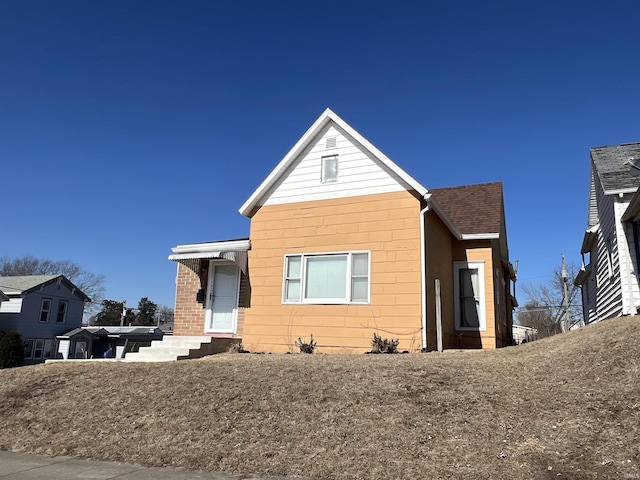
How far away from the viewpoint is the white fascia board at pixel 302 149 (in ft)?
39.8

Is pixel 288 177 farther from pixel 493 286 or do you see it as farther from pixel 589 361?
pixel 589 361

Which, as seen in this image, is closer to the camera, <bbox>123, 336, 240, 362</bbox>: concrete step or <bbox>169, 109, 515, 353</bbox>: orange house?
<bbox>169, 109, 515, 353</bbox>: orange house

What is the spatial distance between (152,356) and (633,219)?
493 inches

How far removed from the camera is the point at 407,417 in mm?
6309

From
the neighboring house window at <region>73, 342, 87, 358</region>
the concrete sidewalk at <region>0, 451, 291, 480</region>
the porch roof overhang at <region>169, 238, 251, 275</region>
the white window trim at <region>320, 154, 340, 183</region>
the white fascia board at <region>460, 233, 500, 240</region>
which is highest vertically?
the white window trim at <region>320, 154, 340, 183</region>

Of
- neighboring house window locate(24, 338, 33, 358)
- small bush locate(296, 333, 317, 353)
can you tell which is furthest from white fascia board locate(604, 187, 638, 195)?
neighboring house window locate(24, 338, 33, 358)

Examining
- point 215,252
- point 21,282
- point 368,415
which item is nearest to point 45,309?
point 21,282

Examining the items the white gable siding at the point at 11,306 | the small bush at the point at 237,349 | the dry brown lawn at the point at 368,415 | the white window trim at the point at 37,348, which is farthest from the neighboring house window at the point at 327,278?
the white window trim at the point at 37,348

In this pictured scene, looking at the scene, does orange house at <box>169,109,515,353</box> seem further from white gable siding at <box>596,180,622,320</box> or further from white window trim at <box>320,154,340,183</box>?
white gable siding at <box>596,180,622,320</box>

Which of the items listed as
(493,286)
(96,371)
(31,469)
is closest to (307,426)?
(31,469)

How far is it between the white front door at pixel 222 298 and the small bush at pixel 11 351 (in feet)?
68.7

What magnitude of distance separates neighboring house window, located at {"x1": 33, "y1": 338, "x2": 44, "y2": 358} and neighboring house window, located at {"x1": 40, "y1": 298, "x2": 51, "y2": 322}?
1488 millimetres

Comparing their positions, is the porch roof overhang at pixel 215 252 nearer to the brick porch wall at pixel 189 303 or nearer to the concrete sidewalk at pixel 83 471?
the brick porch wall at pixel 189 303

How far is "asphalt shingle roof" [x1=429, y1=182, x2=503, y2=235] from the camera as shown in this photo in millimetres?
15383
